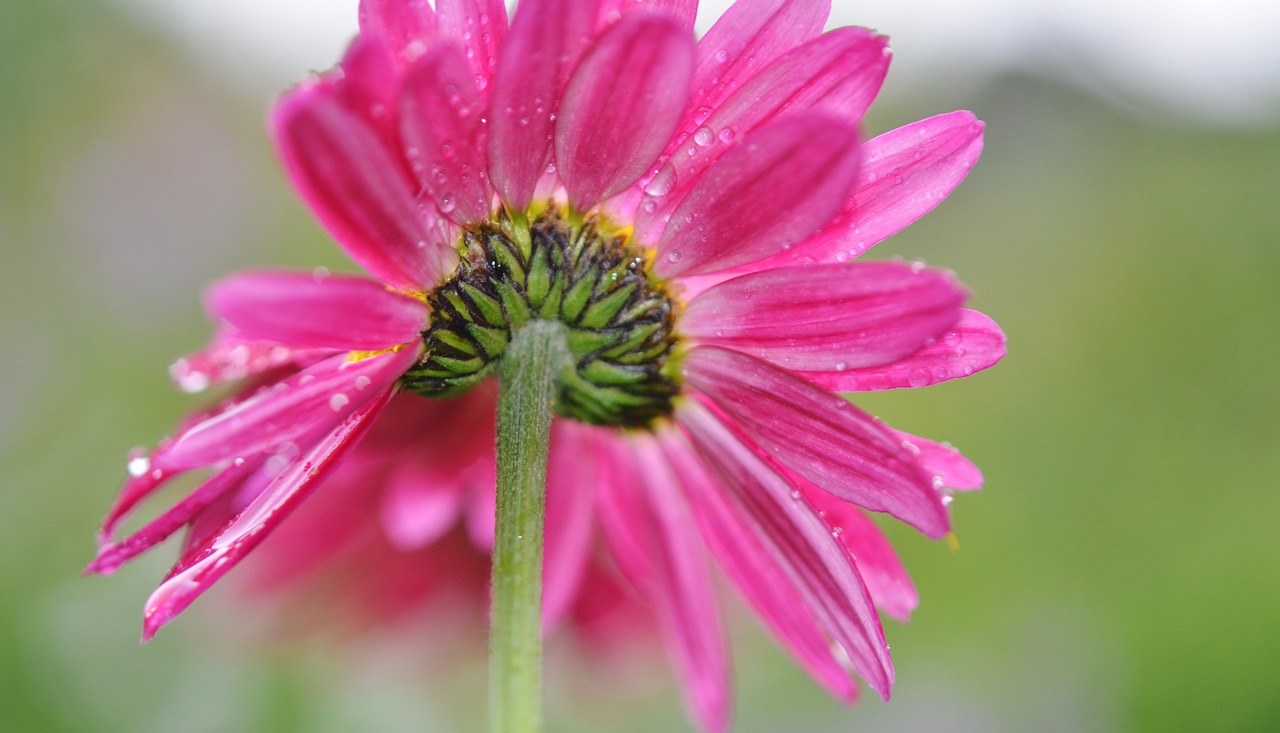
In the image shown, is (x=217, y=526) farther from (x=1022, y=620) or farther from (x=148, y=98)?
(x=148, y=98)

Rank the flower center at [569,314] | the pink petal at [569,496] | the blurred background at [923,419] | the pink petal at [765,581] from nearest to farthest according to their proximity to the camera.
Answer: the flower center at [569,314] → the pink petal at [765,581] → the pink petal at [569,496] → the blurred background at [923,419]

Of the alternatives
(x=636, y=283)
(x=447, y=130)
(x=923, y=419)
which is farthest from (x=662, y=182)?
(x=923, y=419)

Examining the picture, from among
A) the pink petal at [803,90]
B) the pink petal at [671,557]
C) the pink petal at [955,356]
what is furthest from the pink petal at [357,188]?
the pink petal at [671,557]

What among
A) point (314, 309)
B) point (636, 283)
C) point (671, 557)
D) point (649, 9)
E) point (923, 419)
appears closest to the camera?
point (314, 309)

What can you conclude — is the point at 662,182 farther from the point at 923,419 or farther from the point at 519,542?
the point at 923,419

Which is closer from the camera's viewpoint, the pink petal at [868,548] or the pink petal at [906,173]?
the pink petal at [906,173]

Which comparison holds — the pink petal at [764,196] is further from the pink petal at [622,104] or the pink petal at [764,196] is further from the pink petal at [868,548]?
the pink petal at [868,548]
